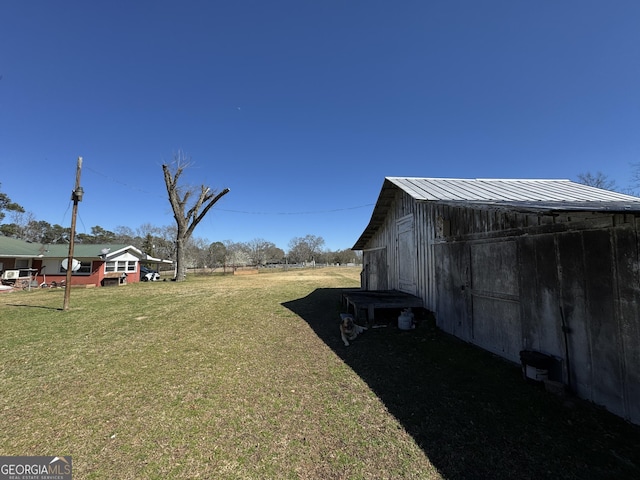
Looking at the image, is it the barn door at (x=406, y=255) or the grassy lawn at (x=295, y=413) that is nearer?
the grassy lawn at (x=295, y=413)

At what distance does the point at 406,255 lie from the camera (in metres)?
9.42

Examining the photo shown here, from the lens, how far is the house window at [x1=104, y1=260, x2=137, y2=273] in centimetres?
2327

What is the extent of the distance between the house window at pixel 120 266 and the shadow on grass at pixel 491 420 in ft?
82.8

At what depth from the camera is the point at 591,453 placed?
2.74 metres

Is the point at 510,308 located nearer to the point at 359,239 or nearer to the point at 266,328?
the point at 266,328

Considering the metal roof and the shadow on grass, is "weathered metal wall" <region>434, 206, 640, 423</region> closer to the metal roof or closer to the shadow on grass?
the shadow on grass

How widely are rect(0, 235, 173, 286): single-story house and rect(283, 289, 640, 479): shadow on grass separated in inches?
951

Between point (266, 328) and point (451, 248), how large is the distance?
212 inches

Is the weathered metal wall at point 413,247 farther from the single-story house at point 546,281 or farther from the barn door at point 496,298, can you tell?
the barn door at point 496,298
